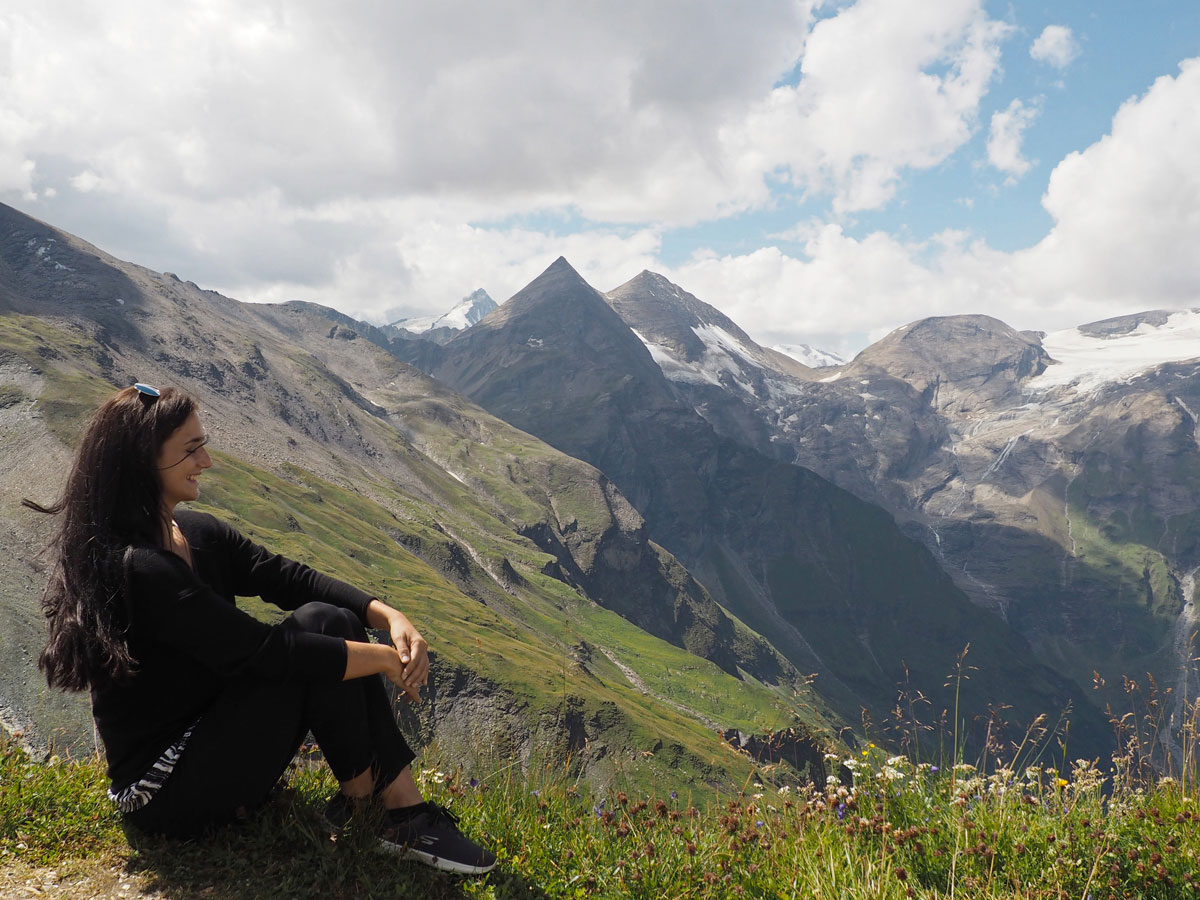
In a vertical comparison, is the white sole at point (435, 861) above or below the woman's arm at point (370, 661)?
below

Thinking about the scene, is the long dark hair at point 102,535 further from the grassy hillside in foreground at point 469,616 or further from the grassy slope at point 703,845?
the grassy hillside in foreground at point 469,616

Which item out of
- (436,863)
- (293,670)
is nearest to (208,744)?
(293,670)

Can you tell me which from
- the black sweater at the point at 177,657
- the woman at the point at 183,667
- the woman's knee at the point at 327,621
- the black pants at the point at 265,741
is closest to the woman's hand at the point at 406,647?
the woman at the point at 183,667

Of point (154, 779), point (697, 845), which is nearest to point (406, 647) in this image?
point (154, 779)

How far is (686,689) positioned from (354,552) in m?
88.3

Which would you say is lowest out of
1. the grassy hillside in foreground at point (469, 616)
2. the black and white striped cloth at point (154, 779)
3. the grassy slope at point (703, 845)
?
the grassy hillside in foreground at point (469, 616)

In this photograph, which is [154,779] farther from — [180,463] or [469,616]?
[469,616]

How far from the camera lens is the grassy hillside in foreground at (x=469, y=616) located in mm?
66438

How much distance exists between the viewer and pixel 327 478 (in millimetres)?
168375

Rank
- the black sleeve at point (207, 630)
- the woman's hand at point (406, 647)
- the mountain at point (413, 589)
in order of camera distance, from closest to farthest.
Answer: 1. the black sleeve at point (207, 630)
2. the woman's hand at point (406, 647)
3. the mountain at point (413, 589)

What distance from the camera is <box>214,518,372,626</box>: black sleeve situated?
6090 mm

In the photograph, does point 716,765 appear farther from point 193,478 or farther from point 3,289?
point 3,289

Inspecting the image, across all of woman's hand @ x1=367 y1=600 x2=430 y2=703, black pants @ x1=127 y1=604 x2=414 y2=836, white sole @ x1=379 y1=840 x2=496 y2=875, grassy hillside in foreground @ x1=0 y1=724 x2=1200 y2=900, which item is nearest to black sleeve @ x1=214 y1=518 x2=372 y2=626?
woman's hand @ x1=367 y1=600 x2=430 y2=703

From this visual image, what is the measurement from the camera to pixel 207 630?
456 centimetres
